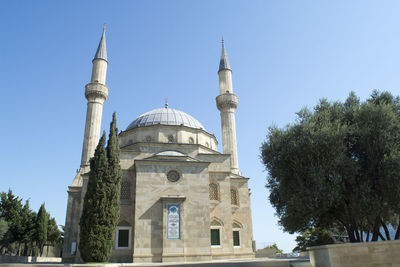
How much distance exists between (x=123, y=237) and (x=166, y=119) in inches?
386

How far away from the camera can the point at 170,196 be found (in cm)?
1730

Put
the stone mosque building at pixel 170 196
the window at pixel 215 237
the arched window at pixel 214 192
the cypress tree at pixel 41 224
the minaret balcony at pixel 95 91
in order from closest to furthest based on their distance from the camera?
the stone mosque building at pixel 170 196 < the window at pixel 215 237 < the arched window at pixel 214 192 < the minaret balcony at pixel 95 91 < the cypress tree at pixel 41 224

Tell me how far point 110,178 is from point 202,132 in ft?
35.1

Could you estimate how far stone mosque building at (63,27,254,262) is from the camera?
1650 cm

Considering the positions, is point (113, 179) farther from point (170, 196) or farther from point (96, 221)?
point (170, 196)

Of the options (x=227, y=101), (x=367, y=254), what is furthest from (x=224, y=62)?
(x=367, y=254)

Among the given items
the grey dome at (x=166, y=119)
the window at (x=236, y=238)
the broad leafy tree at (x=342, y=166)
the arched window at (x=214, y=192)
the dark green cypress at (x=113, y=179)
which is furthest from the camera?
the grey dome at (x=166, y=119)

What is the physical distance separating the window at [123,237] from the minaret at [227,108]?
29.8 feet

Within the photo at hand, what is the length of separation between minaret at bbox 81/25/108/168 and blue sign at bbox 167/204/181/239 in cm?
771

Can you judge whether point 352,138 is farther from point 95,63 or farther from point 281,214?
point 95,63

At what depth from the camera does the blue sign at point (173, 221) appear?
16516mm

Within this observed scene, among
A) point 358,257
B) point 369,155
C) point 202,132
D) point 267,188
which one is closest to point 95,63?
point 202,132

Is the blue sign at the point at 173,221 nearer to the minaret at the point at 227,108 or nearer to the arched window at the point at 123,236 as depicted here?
the arched window at the point at 123,236

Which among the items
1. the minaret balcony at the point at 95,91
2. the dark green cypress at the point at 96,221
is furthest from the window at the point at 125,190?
the minaret balcony at the point at 95,91
